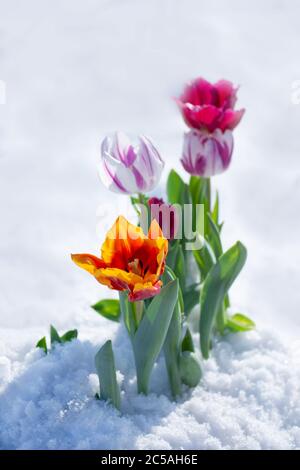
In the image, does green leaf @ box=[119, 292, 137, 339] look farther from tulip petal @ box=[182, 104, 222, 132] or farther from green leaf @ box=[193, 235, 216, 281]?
tulip petal @ box=[182, 104, 222, 132]

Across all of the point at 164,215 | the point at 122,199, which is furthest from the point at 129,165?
the point at 122,199

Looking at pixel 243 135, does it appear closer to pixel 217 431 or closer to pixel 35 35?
pixel 35 35

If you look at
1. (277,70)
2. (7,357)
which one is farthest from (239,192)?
(7,357)

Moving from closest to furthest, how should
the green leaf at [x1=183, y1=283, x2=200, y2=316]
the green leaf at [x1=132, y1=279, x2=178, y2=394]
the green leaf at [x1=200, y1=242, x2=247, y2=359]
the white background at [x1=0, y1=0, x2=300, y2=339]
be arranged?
the green leaf at [x1=132, y1=279, x2=178, y2=394] < the green leaf at [x1=200, y1=242, x2=247, y2=359] < the green leaf at [x1=183, y1=283, x2=200, y2=316] < the white background at [x1=0, y1=0, x2=300, y2=339]

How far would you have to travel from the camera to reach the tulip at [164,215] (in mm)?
1551

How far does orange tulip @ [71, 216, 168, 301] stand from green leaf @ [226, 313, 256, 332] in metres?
0.58

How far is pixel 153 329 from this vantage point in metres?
1.52

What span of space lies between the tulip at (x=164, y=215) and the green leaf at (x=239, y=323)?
0.44 metres

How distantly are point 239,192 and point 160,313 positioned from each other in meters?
1.32

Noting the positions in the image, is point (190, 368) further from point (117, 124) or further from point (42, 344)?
point (117, 124)

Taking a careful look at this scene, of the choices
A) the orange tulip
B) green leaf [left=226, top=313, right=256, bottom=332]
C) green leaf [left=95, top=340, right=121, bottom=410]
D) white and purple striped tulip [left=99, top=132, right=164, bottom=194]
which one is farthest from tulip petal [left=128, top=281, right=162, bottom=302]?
green leaf [left=226, top=313, right=256, bottom=332]

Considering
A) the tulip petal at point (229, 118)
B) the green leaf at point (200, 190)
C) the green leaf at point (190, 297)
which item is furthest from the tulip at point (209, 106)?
the green leaf at point (190, 297)

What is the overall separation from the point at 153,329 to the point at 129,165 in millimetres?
301

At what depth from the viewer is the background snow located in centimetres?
162
